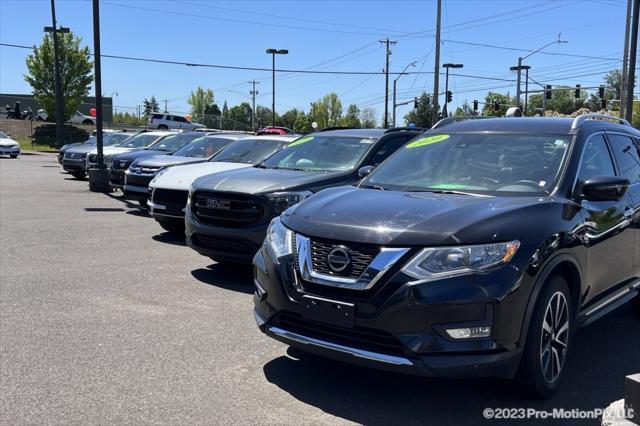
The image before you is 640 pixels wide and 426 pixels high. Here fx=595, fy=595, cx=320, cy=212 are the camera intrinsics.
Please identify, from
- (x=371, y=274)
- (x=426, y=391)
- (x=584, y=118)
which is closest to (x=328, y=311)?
(x=371, y=274)

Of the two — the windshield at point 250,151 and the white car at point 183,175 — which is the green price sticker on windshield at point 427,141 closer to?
the white car at point 183,175

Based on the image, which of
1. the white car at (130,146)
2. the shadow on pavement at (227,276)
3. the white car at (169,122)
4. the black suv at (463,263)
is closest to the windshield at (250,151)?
the shadow on pavement at (227,276)

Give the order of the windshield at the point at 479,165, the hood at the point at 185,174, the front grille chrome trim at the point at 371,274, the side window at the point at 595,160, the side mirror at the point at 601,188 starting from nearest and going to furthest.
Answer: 1. the front grille chrome trim at the point at 371,274
2. the side mirror at the point at 601,188
3. the windshield at the point at 479,165
4. the side window at the point at 595,160
5. the hood at the point at 185,174

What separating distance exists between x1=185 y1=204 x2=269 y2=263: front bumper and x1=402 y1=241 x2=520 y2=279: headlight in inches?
125

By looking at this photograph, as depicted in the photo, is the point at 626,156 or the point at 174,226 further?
the point at 174,226

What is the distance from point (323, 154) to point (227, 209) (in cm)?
179

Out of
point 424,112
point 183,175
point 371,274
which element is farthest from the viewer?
point 424,112

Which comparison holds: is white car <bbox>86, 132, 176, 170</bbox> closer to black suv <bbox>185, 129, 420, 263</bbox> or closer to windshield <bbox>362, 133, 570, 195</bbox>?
black suv <bbox>185, 129, 420, 263</bbox>

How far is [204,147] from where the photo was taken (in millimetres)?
12609

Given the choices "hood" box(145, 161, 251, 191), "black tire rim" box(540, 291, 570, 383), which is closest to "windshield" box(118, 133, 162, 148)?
"hood" box(145, 161, 251, 191)

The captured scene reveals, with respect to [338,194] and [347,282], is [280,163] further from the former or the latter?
[347,282]

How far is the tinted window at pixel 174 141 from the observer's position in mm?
14945

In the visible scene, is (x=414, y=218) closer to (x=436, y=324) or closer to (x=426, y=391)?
(x=436, y=324)

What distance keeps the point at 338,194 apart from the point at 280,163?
3583mm
